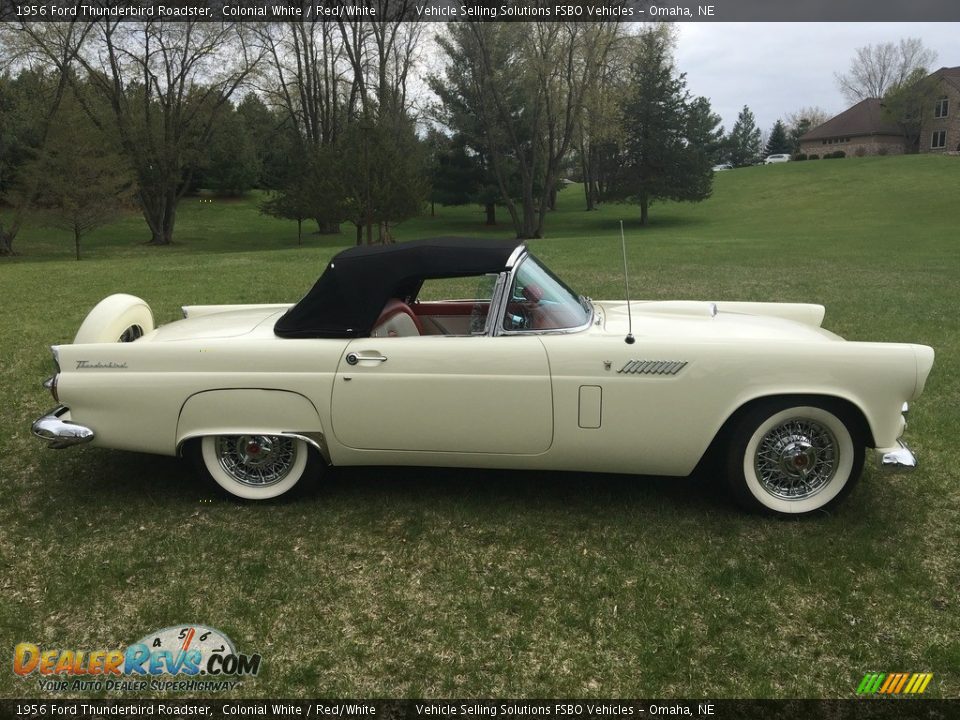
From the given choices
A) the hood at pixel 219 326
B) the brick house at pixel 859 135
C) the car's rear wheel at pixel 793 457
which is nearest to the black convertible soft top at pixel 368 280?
the hood at pixel 219 326

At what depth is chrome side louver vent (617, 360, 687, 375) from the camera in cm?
357

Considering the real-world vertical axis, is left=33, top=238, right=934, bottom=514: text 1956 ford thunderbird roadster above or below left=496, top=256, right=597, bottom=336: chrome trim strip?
below

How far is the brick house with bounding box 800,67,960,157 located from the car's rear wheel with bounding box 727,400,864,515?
253 ft

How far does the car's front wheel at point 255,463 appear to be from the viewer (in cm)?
394

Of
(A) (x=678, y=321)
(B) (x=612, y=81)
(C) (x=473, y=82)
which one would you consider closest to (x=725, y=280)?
(A) (x=678, y=321)

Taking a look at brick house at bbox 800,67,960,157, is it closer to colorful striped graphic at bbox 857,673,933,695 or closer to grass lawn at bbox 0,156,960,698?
grass lawn at bbox 0,156,960,698

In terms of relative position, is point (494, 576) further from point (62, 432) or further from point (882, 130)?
point (882, 130)

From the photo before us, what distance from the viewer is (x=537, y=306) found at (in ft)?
12.9

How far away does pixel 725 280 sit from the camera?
591 inches

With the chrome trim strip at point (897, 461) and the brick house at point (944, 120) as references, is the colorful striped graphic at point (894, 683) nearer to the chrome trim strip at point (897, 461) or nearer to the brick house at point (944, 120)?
the chrome trim strip at point (897, 461)

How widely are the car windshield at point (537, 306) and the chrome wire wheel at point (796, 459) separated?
115 centimetres

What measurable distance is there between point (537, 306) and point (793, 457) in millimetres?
1522

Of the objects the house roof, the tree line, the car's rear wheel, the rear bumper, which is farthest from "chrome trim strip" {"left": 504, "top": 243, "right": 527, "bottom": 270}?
the house roof

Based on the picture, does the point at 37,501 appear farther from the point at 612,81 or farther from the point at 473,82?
the point at 473,82
